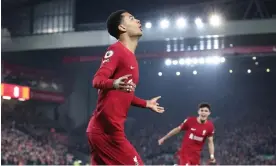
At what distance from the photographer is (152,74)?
1183 inches

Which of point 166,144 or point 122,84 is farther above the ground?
point 122,84

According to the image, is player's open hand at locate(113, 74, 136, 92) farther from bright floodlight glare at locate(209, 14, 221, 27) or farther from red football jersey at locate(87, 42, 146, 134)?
bright floodlight glare at locate(209, 14, 221, 27)

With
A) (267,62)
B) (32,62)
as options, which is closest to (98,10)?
(32,62)

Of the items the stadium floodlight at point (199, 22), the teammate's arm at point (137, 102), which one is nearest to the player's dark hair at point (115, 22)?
the teammate's arm at point (137, 102)

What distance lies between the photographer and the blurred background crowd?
24734 mm

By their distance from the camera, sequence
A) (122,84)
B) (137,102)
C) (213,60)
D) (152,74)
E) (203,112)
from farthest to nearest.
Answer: (152,74), (213,60), (203,112), (137,102), (122,84)

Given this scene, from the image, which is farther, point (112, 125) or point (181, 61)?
point (181, 61)

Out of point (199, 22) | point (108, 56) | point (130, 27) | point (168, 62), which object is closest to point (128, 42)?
point (130, 27)

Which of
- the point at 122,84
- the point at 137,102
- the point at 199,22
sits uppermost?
the point at 199,22

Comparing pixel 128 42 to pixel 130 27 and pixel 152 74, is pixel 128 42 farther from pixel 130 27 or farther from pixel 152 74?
pixel 152 74

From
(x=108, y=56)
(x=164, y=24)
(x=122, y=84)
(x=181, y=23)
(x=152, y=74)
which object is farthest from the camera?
(x=152, y=74)

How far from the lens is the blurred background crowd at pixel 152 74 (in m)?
24.7

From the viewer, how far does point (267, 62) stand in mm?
27156

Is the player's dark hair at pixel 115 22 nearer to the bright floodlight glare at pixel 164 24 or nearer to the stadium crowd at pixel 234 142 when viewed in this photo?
the stadium crowd at pixel 234 142
